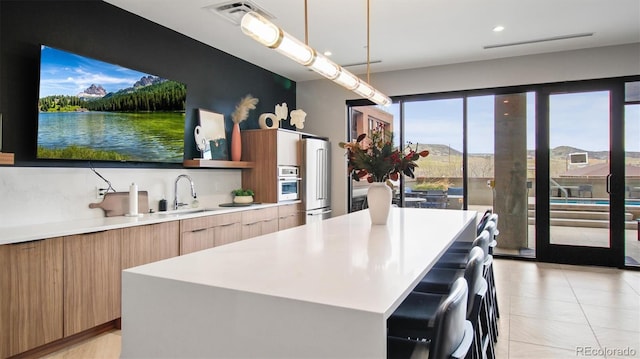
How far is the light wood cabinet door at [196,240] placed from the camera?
379cm

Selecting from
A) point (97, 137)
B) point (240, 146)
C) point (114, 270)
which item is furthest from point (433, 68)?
point (114, 270)

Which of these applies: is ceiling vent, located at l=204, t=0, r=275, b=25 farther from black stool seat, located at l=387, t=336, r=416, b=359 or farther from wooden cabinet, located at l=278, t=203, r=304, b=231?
black stool seat, located at l=387, t=336, r=416, b=359

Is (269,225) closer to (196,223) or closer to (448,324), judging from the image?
(196,223)

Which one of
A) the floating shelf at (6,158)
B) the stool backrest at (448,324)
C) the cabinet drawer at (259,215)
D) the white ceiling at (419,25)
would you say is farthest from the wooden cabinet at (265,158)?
the stool backrest at (448,324)

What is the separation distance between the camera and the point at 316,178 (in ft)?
20.1

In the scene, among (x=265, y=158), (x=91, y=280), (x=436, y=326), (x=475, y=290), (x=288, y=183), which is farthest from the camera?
(x=288, y=183)

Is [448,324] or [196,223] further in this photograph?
[196,223]

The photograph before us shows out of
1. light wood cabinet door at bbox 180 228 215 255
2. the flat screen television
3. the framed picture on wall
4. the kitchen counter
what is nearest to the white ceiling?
the flat screen television

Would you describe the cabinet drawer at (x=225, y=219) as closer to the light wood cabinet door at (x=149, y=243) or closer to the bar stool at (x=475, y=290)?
the light wood cabinet door at (x=149, y=243)

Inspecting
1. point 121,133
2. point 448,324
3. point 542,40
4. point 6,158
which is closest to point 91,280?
point 6,158

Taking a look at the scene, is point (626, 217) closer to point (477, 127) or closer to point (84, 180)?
point (477, 127)

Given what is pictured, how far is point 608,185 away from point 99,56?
6.14m

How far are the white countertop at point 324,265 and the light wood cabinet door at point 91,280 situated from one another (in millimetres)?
1550

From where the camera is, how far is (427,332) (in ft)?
5.94
